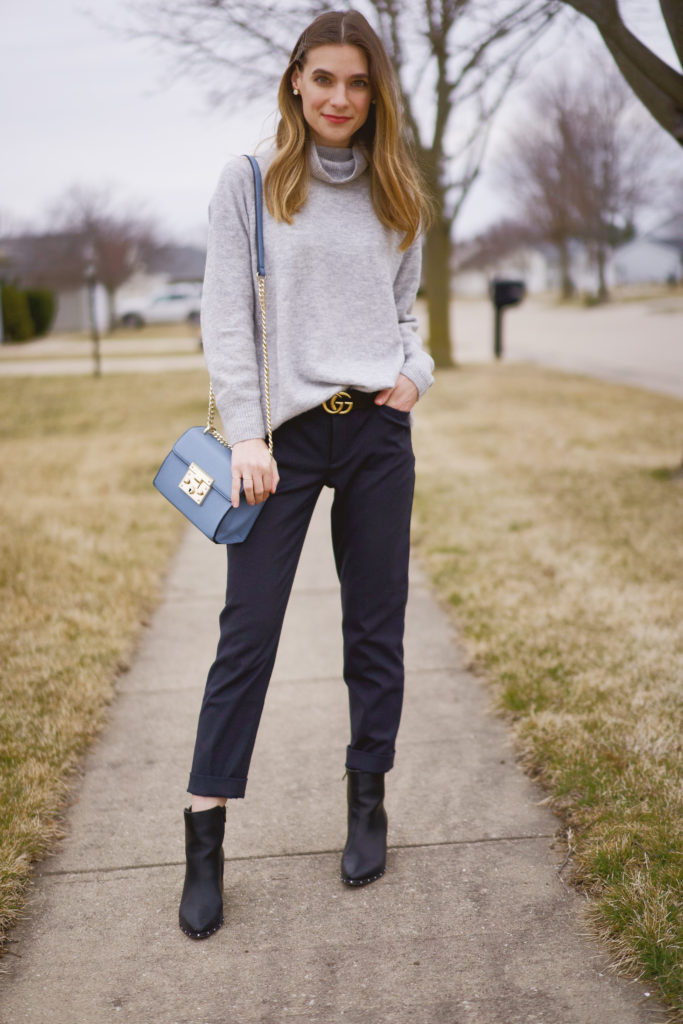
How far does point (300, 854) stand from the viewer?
7.83 feet

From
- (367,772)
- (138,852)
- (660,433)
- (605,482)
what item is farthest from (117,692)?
(660,433)

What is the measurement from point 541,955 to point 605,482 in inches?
196

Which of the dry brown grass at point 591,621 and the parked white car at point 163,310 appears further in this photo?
the parked white car at point 163,310

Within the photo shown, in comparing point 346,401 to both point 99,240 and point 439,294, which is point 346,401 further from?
point 99,240

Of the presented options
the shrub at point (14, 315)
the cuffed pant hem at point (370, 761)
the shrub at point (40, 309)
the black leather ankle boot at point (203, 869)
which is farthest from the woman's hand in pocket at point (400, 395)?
the shrub at point (40, 309)

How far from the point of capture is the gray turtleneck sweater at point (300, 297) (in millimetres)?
1979

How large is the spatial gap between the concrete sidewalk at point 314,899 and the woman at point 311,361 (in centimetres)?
14

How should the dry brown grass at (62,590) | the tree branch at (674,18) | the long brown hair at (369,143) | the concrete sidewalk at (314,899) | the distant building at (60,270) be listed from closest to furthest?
the concrete sidewalk at (314,899) → the long brown hair at (369,143) → the dry brown grass at (62,590) → the tree branch at (674,18) → the distant building at (60,270)

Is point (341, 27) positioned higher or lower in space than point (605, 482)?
higher

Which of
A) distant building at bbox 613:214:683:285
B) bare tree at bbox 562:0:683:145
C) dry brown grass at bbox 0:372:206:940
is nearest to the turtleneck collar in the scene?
dry brown grass at bbox 0:372:206:940

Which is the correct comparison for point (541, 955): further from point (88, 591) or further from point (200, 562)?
point (200, 562)

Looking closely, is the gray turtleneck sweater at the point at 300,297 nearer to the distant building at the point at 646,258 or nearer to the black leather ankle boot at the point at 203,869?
the black leather ankle boot at the point at 203,869

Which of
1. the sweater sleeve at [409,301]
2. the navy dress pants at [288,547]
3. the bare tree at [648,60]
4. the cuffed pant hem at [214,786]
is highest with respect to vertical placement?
the bare tree at [648,60]

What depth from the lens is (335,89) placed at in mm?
1978
